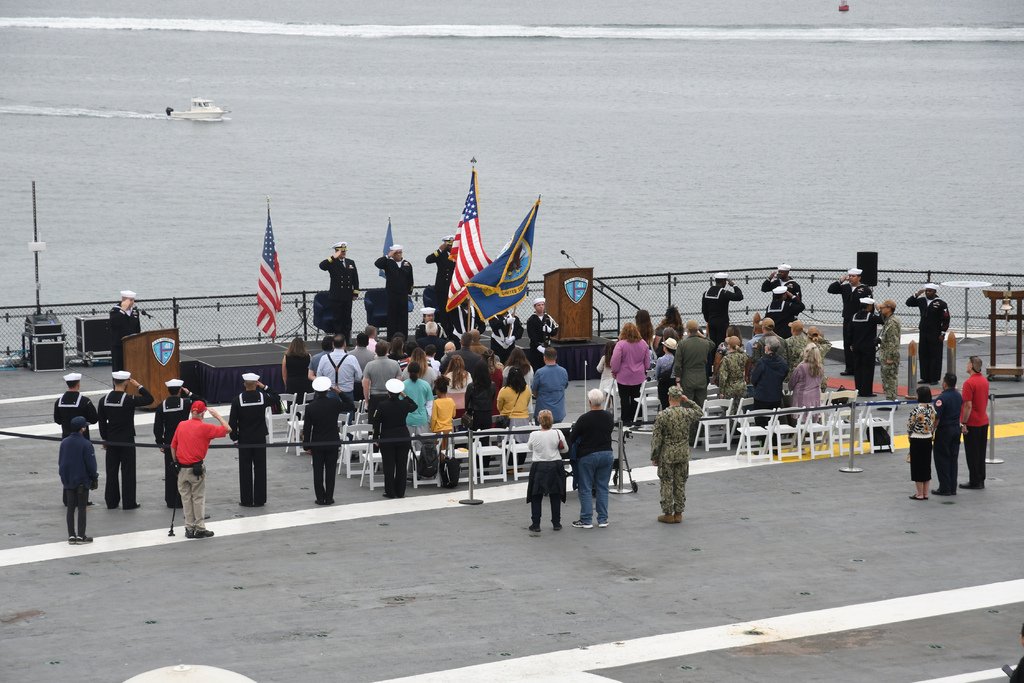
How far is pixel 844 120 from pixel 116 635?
135946 mm


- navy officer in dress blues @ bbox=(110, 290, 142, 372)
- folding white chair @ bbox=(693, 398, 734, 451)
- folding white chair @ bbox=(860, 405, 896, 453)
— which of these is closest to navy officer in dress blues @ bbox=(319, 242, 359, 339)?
navy officer in dress blues @ bbox=(110, 290, 142, 372)

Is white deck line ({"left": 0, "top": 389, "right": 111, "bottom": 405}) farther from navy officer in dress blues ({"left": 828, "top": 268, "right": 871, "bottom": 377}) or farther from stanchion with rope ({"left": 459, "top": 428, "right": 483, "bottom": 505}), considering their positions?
navy officer in dress blues ({"left": 828, "top": 268, "right": 871, "bottom": 377})

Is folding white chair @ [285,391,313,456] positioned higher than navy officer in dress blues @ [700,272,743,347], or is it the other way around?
navy officer in dress blues @ [700,272,743,347]

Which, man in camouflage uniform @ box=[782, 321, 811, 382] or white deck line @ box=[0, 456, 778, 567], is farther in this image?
man in camouflage uniform @ box=[782, 321, 811, 382]

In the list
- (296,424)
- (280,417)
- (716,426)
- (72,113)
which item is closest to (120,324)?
(280,417)

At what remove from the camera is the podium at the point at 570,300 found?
2604cm

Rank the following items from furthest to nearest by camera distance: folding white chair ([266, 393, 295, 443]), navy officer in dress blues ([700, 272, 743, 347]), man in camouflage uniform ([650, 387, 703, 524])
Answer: navy officer in dress blues ([700, 272, 743, 347]), folding white chair ([266, 393, 295, 443]), man in camouflage uniform ([650, 387, 703, 524])

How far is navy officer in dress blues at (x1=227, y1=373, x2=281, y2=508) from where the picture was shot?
17.1 m

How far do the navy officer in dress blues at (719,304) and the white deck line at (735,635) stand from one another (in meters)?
10.8

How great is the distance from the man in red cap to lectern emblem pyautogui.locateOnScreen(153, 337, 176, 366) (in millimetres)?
7070

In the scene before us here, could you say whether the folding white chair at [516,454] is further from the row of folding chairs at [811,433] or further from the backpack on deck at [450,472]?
the row of folding chairs at [811,433]

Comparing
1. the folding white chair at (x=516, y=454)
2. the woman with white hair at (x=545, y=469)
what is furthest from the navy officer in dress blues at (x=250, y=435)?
the woman with white hair at (x=545, y=469)

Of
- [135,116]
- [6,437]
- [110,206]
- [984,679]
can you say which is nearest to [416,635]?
[984,679]

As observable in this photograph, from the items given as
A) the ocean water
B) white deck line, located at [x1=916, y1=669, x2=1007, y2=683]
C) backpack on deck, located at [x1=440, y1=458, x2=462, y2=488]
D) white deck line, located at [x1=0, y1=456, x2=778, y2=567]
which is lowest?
white deck line, located at [x1=916, y1=669, x2=1007, y2=683]
